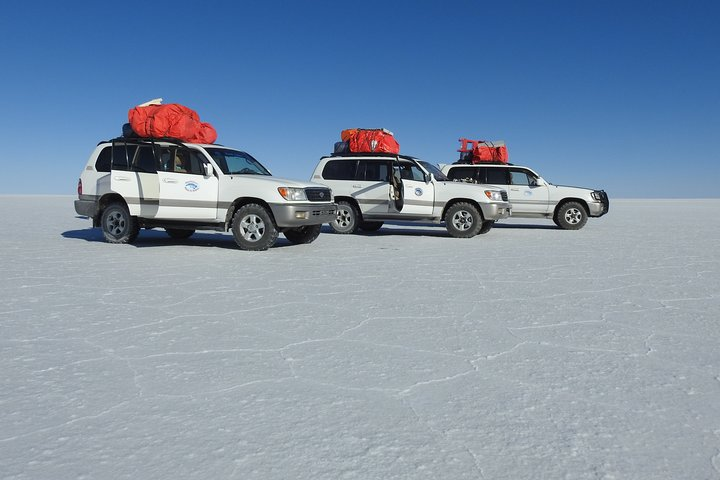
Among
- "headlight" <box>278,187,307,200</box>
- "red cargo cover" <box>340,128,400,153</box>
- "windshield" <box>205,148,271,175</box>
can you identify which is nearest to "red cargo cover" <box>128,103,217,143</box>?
"windshield" <box>205,148,271,175</box>

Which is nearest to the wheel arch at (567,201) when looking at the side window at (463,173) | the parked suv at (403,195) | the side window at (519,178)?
the side window at (519,178)

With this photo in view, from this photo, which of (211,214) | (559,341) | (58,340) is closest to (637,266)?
(559,341)

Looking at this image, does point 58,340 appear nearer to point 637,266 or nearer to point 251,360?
point 251,360

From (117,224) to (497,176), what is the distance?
9.95m

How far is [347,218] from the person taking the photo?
1283 centimetres

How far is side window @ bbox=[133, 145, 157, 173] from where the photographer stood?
9.51m

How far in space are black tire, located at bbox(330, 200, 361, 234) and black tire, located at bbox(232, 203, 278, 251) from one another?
3653 mm

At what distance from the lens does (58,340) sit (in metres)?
3.91

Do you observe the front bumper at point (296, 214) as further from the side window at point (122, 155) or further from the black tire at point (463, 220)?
the black tire at point (463, 220)

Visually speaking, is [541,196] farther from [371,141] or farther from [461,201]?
[371,141]

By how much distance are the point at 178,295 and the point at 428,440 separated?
385 centimetres

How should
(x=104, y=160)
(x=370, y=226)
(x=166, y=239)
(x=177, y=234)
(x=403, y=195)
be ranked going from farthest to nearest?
(x=370, y=226) → (x=403, y=195) → (x=177, y=234) → (x=166, y=239) → (x=104, y=160)

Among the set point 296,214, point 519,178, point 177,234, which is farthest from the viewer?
point 519,178

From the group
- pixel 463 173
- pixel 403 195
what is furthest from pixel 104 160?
pixel 463 173
